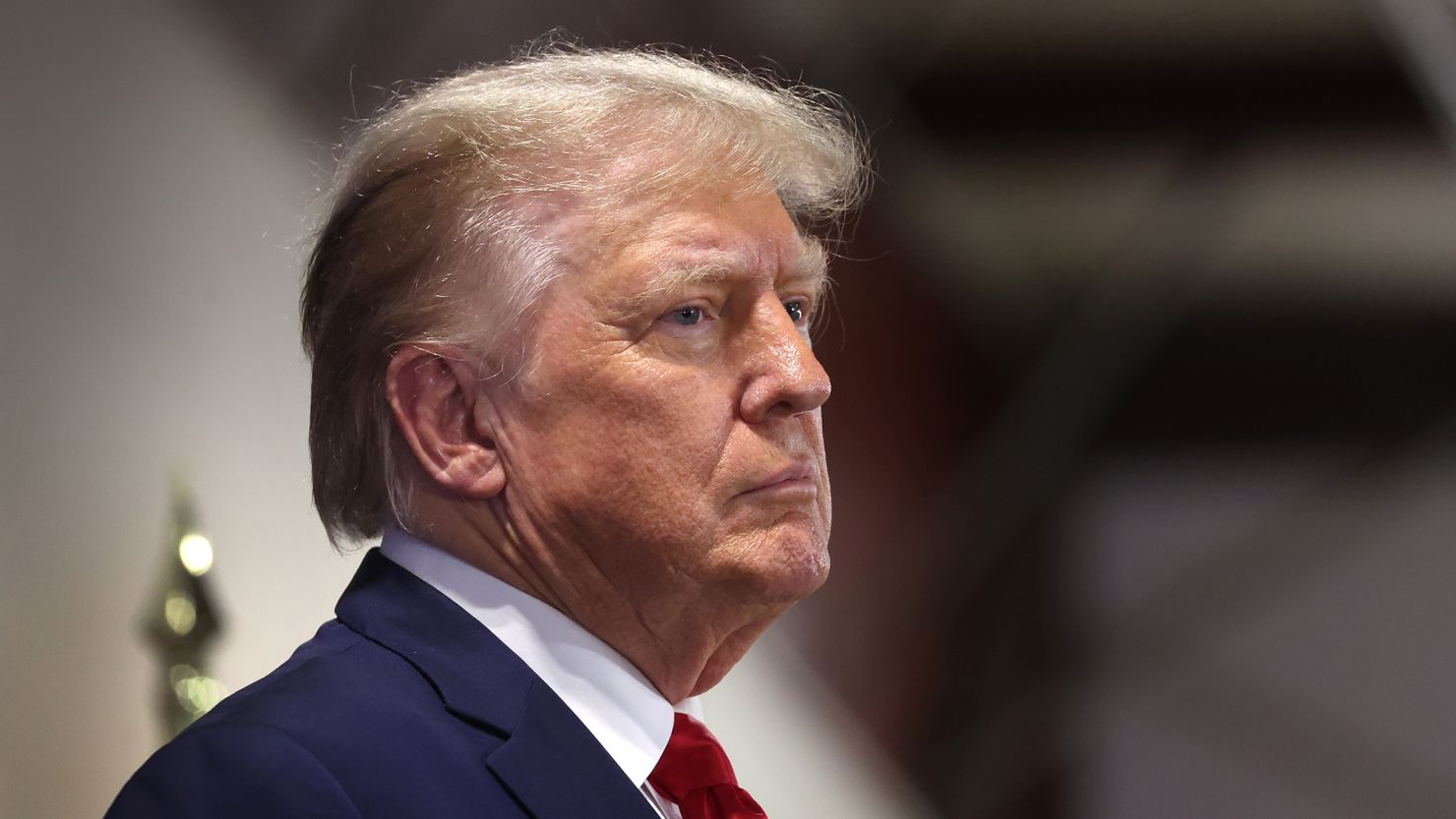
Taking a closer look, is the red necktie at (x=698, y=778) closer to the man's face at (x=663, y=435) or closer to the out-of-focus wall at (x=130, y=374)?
the man's face at (x=663, y=435)

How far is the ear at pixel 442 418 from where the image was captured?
1264mm

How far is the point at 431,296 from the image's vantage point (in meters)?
1.28

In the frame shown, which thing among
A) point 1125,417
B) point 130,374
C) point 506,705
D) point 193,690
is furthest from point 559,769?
point 1125,417

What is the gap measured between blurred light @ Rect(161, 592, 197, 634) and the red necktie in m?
0.86

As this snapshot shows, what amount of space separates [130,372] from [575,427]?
89 centimetres

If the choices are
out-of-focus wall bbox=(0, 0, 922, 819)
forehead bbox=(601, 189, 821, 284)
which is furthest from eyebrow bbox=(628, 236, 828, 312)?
out-of-focus wall bbox=(0, 0, 922, 819)

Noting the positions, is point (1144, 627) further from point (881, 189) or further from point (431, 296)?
point (431, 296)

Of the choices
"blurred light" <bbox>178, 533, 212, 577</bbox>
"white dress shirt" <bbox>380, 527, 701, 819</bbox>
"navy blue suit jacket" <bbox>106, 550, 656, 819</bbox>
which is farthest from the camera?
"blurred light" <bbox>178, 533, 212, 577</bbox>

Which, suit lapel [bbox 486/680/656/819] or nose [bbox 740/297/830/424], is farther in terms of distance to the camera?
nose [bbox 740/297/830/424]

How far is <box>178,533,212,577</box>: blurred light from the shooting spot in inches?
72.7

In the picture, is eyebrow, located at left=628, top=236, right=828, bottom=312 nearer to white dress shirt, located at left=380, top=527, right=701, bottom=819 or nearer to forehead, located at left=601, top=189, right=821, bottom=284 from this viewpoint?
forehead, located at left=601, top=189, right=821, bottom=284

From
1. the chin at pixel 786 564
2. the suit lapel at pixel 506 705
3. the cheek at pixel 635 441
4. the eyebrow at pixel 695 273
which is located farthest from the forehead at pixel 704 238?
the suit lapel at pixel 506 705

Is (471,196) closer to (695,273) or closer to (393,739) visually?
(695,273)

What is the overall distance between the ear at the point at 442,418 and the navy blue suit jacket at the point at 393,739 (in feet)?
0.34
